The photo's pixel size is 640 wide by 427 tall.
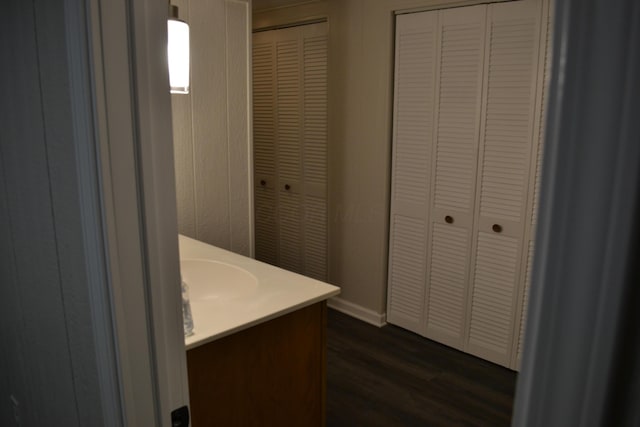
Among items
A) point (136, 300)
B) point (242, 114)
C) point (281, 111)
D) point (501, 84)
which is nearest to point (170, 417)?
point (136, 300)

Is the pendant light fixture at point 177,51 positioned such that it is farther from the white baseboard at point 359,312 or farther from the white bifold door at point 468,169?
the white baseboard at point 359,312

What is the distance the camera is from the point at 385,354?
3.02 m

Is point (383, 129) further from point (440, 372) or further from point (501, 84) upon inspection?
point (440, 372)

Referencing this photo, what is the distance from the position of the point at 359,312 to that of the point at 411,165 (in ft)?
3.74

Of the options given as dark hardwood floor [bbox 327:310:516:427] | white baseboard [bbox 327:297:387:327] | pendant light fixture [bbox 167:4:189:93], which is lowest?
dark hardwood floor [bbox 327:310:516:427]

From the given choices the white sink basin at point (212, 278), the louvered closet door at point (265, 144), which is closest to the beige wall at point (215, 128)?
the white sink basin at point (212, 278)

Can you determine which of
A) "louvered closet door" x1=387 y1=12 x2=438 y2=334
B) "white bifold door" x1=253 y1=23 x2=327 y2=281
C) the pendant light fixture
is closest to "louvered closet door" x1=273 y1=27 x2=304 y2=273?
"white bifold door" x1=253 y1=23 x2=327 y2=281

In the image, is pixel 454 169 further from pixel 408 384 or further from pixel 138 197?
pixel 138 197

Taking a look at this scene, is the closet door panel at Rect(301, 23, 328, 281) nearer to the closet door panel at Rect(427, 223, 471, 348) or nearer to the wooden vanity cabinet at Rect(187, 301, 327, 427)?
the closet door panel at Rect(427, 223, 471, 348)

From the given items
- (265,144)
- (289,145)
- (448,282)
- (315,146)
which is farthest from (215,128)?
(448,282)

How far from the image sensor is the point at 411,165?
310cm

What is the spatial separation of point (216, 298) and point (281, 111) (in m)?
2.18

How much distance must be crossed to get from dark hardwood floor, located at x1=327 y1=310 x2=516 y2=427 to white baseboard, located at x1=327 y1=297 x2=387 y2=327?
0.10m

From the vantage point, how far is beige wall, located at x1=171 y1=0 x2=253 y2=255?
2.38m
